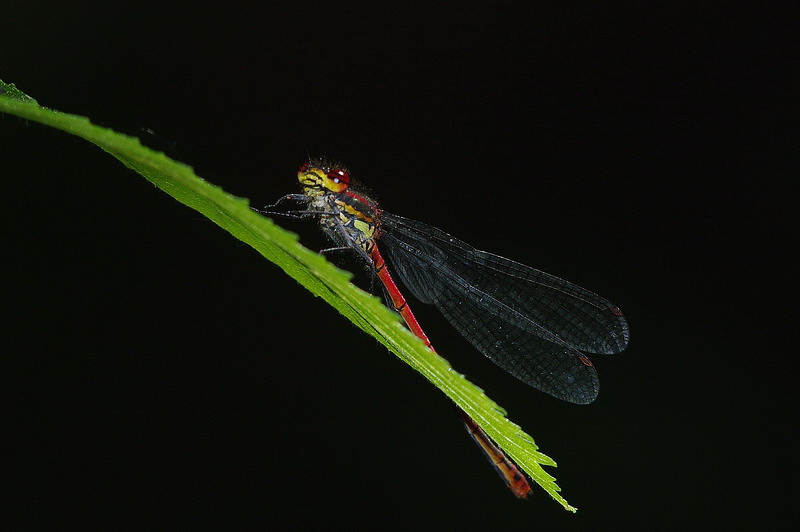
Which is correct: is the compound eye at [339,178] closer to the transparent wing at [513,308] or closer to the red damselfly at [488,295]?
the red damselfly at [488,295]

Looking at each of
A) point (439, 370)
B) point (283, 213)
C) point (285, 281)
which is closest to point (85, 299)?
point (285, 281)

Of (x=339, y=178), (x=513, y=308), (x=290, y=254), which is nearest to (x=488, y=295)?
(x=513, y=308)

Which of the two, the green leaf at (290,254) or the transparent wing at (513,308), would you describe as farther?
the transparent wing at (513,308)

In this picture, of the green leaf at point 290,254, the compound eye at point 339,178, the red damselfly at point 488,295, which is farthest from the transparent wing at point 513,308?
the green leaf at point 290,254

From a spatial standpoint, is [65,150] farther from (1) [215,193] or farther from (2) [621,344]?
(1) [215,193]

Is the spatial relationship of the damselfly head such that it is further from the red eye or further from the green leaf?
the green leaf

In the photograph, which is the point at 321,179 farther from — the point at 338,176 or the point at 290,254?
the point at 290,254
